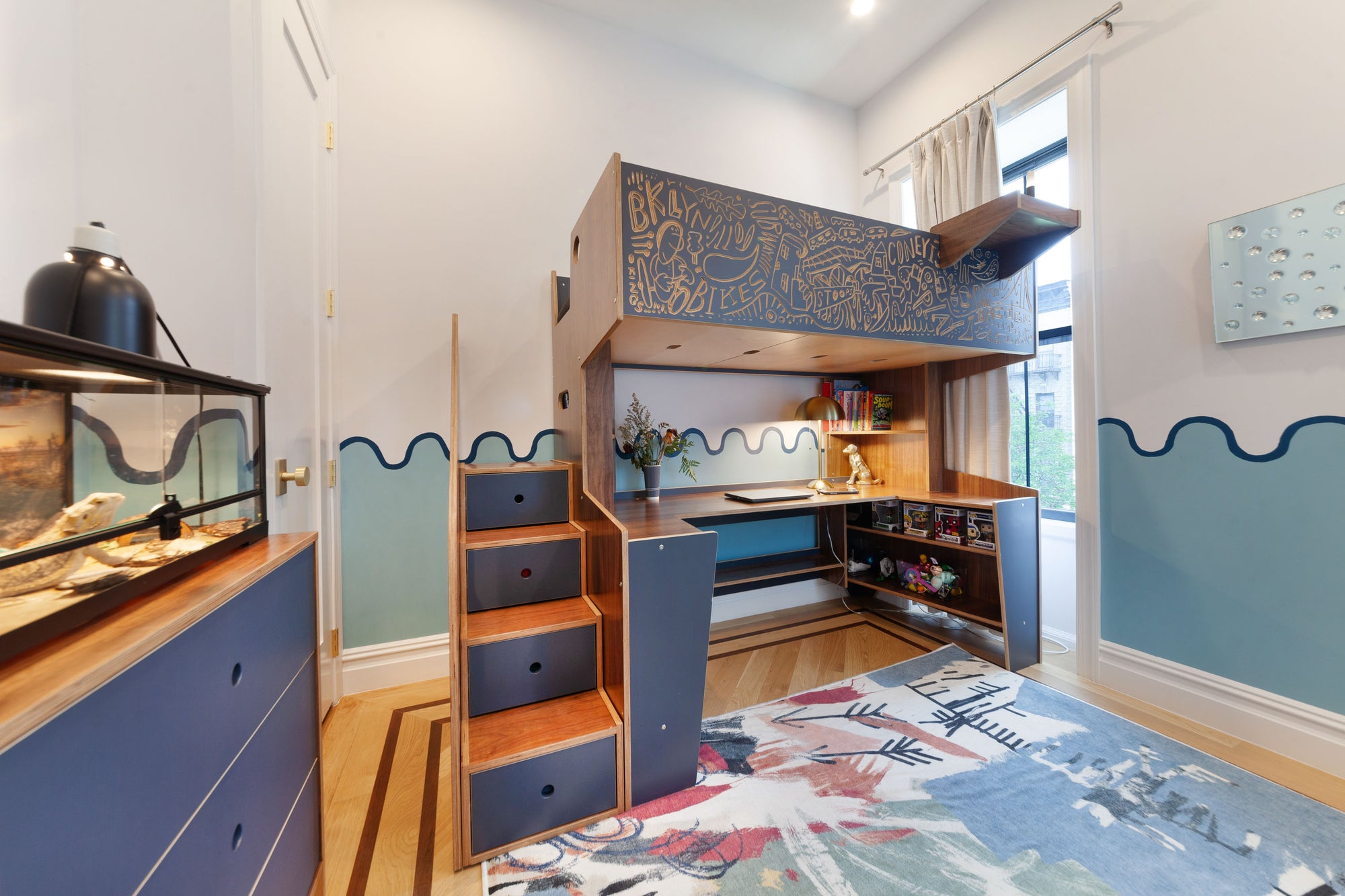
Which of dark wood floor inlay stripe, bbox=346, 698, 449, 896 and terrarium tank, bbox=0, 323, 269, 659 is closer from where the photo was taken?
terrarium tank, bbox=0, 323, 269, 659

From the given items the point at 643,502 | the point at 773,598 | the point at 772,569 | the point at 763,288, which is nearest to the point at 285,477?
the point at 643,502

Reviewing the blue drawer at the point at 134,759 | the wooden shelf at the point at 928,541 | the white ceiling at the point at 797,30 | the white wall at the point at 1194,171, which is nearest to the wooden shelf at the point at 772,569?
the wooden shelf at the point at 928,541

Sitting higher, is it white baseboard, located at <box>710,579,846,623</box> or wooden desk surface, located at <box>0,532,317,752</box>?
wooden desk surface, located at <box>0,532,317,752</box>

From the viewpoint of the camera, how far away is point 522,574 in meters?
1.75

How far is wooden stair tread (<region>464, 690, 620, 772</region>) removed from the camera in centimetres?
130

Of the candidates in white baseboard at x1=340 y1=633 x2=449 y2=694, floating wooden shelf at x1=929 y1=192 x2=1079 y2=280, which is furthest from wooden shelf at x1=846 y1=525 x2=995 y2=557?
white baseboard at x1=340 y1=633 x2=449 y2=694

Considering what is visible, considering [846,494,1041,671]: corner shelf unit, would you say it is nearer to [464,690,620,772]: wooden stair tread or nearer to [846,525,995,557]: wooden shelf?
[846,525,995,557]: wooden shelf

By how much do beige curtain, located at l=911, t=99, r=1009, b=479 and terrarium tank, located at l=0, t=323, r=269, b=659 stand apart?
3.05 meters

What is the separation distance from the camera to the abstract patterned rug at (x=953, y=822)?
1210 millimetres

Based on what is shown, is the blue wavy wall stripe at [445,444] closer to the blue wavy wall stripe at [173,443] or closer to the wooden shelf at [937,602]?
the blue wavy wall stripe at [173,443]

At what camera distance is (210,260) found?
1.19m

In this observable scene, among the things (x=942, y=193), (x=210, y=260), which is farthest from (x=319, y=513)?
(x=942, y=193)

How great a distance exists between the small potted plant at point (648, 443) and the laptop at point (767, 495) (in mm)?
324

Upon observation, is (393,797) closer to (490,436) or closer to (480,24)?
(490,436)
